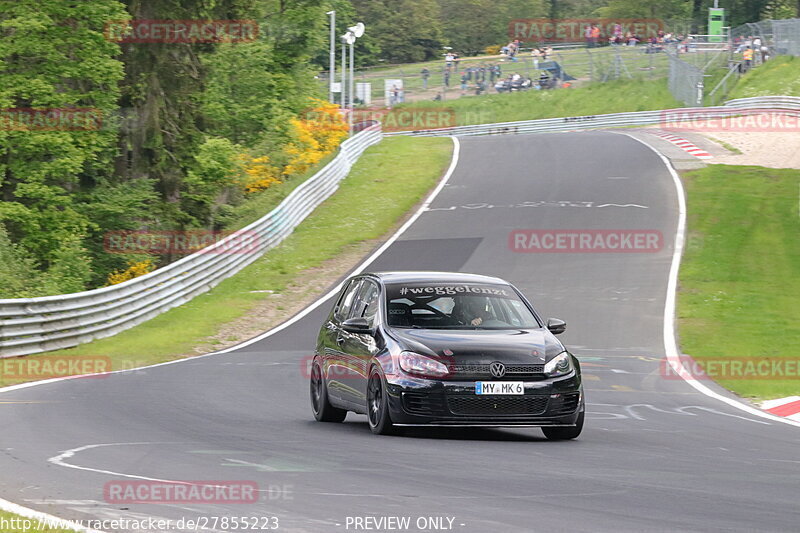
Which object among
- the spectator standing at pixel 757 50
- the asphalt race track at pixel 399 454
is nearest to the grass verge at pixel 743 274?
the asphalt race track at pixel 399 454

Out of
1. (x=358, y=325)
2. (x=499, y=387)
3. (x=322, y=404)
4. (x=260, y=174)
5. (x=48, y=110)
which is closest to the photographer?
(x=499, y=387)

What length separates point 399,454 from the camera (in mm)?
9516

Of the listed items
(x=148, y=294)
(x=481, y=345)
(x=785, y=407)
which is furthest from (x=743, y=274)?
(x=481, y=345)

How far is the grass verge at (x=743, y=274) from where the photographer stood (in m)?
20.0

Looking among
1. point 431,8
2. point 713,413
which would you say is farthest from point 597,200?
point 431,8

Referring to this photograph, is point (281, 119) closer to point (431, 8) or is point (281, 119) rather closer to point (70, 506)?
point (70, 506)

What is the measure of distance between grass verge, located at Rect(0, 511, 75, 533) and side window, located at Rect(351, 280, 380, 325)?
17.4 feet

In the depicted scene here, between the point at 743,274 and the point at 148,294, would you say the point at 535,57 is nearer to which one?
the point at 743,274

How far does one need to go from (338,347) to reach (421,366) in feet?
6.15

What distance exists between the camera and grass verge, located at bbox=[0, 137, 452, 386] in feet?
73.5

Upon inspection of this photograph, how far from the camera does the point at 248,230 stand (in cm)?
3250

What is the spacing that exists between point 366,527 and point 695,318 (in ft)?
59.9

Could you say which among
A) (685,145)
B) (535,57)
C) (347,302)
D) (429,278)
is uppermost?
(535,57)

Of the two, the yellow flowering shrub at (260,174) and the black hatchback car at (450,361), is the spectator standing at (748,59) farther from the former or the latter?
the black hatchback car at (450,361)
